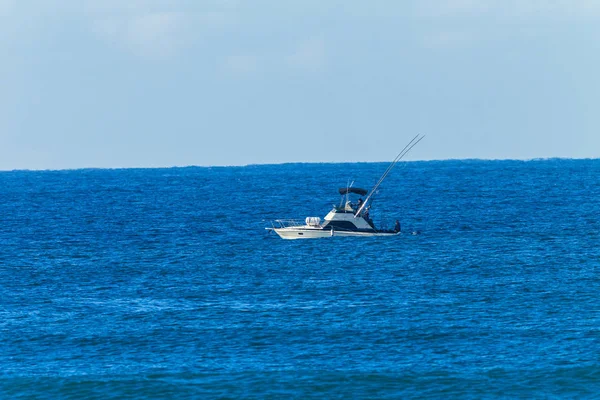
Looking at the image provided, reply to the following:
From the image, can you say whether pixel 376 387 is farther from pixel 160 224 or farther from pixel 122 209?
pixel 122 209

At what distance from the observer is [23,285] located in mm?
63562

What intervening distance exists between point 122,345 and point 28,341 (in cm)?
486

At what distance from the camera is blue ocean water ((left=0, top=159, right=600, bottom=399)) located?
134 ft

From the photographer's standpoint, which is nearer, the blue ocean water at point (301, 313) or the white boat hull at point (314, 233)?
the blue ocean water at point (301, 313)

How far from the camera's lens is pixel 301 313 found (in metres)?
53.2

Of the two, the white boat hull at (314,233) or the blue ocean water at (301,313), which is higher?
the white boat hull at (314,233)

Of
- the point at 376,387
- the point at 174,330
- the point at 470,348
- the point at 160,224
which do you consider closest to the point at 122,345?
the point at 174,330

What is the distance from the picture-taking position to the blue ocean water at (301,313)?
40844 millimetres

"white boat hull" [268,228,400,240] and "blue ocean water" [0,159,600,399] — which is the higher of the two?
"white boat hull" [268,228,400,240]

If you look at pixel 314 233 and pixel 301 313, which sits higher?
pixel 314 233

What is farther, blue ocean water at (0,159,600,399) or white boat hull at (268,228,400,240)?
white boat hull at (268,228,400,240)

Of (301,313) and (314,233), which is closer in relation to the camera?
(301,313)

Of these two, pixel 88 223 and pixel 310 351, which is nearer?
pixel 310 351

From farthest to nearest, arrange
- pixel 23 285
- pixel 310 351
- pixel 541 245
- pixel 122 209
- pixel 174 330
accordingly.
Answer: pixel 122 209
pixel 541 245
pixel 23 285
pixel 174 330
pixel 310 351
